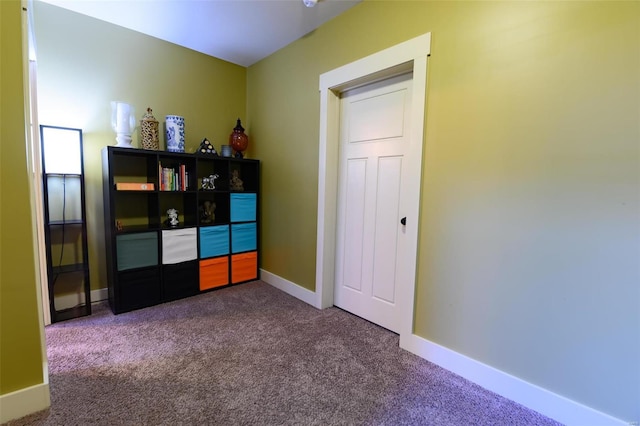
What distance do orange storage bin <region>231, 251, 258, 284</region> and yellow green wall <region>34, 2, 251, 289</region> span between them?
1206 millimetres

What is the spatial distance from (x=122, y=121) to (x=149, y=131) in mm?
228

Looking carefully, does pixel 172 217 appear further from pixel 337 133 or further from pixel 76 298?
pixel 337 133

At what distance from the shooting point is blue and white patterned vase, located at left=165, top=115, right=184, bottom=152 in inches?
110

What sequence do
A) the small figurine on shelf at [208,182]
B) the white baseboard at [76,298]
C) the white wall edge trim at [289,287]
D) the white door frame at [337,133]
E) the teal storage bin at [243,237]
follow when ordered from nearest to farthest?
the white door frame at [337,133]
the white baseboard at [76,298]
the white wall edge trim at [289,287]
the small figurine on shelf at [208,182]
the teal storage bin at [243,237]

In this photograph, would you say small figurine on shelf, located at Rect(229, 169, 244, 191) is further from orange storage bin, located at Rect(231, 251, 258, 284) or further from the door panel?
the door panel

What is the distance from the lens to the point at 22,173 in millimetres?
1320

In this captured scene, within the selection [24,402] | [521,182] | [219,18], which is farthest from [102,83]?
[521,182]

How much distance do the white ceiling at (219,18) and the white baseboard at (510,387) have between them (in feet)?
8.61

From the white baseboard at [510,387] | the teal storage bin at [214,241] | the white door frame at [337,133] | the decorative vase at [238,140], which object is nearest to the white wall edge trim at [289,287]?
the white door frame at [337,133]

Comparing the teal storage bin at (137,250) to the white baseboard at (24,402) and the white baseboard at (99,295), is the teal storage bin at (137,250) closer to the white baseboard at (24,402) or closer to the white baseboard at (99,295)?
the white baseboard at (99,295)

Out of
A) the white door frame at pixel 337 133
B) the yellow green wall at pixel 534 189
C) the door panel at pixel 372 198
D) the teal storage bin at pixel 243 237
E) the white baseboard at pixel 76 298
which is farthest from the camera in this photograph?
the teal storage bin at pixel 243 237

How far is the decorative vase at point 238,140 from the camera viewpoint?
10.8ft

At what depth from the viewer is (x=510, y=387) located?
1559 mm

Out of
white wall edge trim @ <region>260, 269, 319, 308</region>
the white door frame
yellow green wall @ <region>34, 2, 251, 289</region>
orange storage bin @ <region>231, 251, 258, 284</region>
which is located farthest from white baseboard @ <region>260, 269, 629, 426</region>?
yellow green wall @ <region>34, 2, 251, 289</region>
